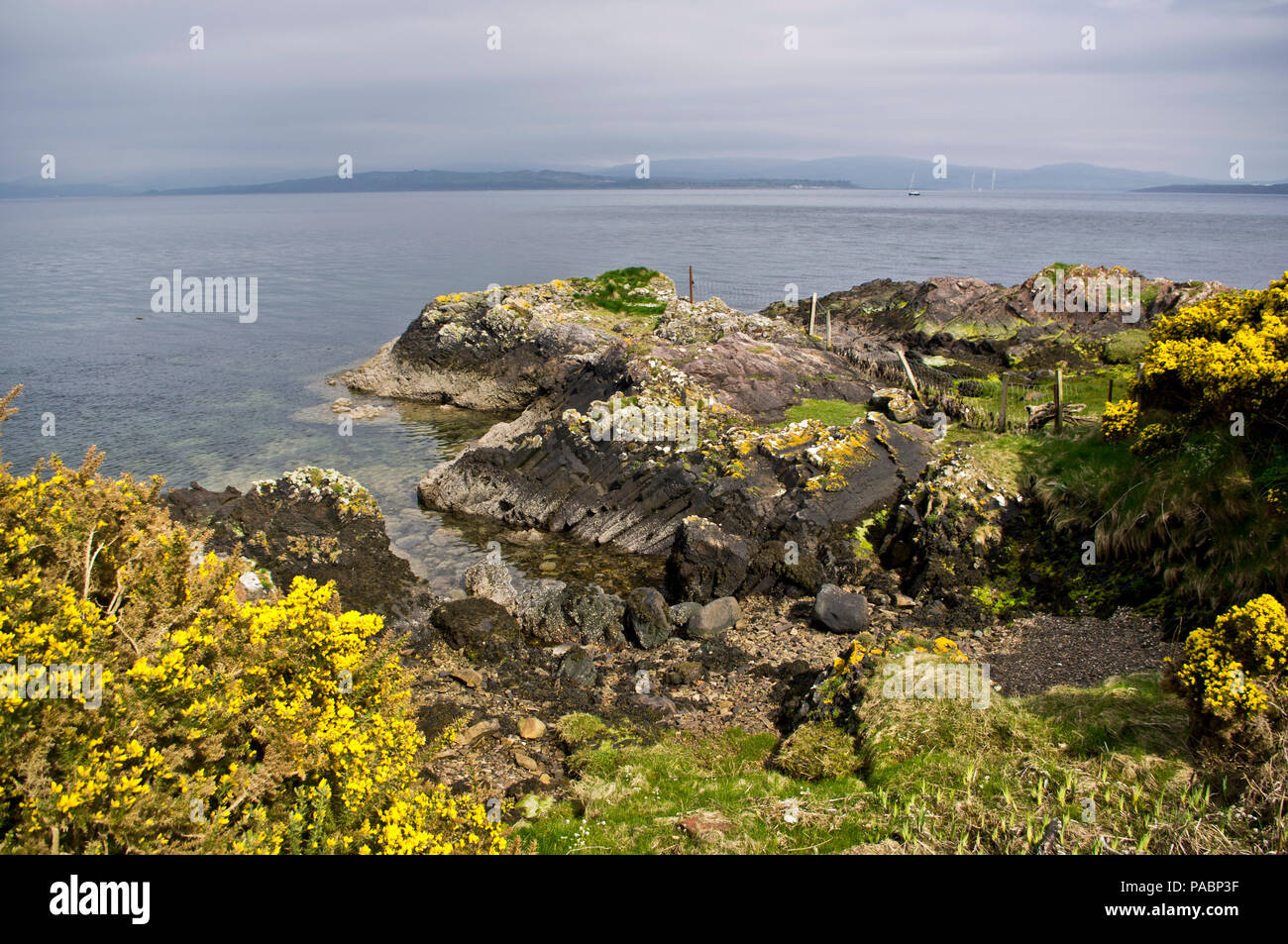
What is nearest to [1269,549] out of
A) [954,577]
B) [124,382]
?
[954,577]

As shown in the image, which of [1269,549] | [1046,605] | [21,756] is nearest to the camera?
[21,756]

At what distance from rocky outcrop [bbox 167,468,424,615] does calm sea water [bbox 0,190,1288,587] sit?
161 cm

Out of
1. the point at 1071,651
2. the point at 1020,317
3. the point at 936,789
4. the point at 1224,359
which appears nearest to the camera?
the point at 936,789

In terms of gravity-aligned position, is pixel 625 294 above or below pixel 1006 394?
above

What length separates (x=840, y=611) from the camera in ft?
54.5

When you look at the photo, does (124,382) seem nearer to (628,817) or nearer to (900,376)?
(900,376)

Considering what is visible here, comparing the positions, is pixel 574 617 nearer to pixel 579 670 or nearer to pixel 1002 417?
pixel 579 670

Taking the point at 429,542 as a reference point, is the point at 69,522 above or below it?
above

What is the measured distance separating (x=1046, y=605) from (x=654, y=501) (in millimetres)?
10447

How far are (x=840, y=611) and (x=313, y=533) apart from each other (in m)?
13.2

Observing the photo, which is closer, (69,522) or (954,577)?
(69,522)

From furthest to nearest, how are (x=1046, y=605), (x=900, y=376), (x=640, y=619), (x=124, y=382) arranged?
(x=124, y=382) → (x=900, y=376) → (x=640, y=619) → (x=1046, y=605)

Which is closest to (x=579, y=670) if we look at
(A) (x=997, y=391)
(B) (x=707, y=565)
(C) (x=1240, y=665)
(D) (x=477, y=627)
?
(D) (x=477, y=627)

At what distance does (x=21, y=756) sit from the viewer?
5.32m
